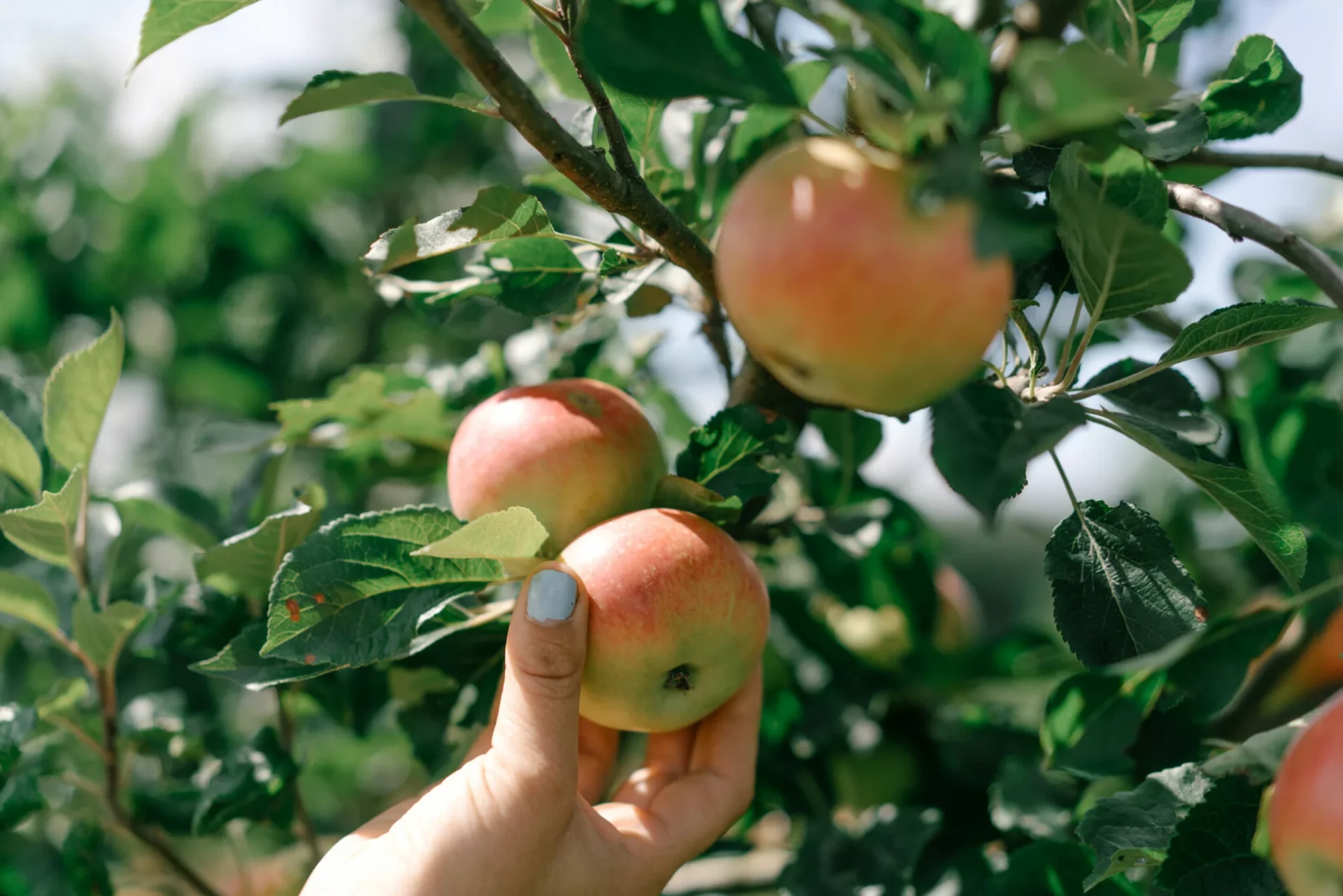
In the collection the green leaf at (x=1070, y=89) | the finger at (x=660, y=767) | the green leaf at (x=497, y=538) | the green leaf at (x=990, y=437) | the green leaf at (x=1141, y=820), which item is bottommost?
the finger at (x=660, y=767)

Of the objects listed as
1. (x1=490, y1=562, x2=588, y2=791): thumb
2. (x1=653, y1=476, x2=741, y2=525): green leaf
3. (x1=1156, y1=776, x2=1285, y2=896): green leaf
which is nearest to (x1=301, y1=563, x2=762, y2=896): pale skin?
→ (x1=490, y1=562, x2=588, y2=791): thumb

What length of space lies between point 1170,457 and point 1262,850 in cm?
27

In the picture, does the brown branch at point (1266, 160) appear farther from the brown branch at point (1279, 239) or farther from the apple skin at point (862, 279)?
the apple skin at point (862, 279)

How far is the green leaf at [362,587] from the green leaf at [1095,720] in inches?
19.3

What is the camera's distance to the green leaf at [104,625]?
0.95m

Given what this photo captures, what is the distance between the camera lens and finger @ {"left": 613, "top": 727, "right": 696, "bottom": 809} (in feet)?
3.35

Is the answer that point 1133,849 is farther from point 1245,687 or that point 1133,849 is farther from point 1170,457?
point 1245,687

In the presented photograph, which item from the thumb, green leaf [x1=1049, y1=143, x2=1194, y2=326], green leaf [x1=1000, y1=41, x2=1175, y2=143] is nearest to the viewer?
green leaf [x1=1000, y1=41, x2=1175, y2=143]

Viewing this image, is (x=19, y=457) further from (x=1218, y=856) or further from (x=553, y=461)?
(x=1218, y=856)

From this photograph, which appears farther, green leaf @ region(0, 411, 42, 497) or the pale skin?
green leaf @ region(0, 411, 42, 497)

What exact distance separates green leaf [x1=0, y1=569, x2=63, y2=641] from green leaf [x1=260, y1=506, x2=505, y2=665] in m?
0.40

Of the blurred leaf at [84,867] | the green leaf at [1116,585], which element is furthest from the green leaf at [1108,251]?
the blurred leaf at [84,867]

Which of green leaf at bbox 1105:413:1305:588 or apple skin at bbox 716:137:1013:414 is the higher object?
apple skin at bbox 716:137:1013:414

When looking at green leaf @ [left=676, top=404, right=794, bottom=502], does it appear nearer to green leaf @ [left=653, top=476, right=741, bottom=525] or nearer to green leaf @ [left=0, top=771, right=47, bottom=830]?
green leaf @ [left=653, top=476, right=741, bottom=525]
